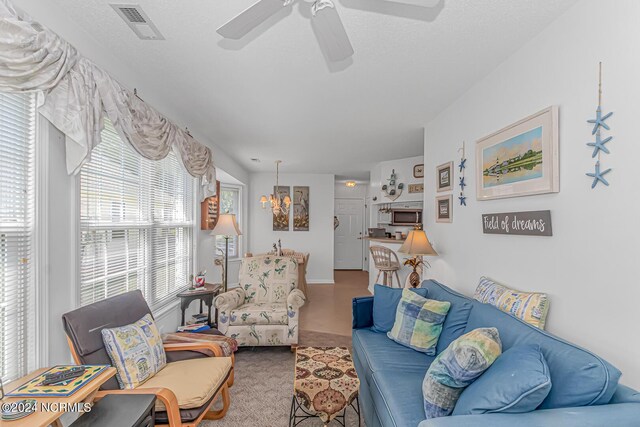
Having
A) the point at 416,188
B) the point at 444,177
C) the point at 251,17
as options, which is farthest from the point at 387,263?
the point at 251,17

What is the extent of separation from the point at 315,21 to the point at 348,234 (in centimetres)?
742

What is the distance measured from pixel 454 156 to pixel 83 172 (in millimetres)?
2987

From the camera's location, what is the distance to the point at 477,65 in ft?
7.13

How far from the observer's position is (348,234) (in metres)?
8.51

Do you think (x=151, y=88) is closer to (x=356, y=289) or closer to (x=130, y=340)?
(x=130, y=340)

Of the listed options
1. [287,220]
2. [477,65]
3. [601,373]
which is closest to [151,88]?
[477,65]

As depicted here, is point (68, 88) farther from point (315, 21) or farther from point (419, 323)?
point (419, 323)

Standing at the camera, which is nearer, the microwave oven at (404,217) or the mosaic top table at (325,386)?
the mosaic top table at (325,386)

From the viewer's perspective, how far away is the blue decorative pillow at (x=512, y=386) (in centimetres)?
107

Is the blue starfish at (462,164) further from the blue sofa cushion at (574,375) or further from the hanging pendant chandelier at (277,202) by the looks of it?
the hanging pendant chandelier at (277,202)

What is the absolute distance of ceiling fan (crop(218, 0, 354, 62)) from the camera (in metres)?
1.18

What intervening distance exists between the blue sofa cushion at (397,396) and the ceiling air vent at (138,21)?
2.46m

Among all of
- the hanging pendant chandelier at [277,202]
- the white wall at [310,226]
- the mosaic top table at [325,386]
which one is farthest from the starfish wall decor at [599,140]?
the white wall at [310,226]

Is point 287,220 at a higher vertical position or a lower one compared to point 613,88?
lower
